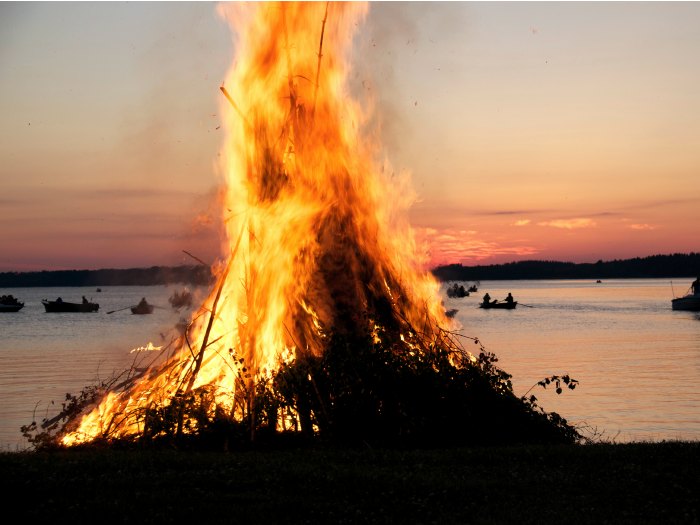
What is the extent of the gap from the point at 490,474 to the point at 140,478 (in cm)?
419

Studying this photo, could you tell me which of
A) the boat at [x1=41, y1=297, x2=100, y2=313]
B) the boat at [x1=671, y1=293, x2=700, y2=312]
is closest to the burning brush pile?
the boat at [x1=671, y1=293, x2=700, y2=312]

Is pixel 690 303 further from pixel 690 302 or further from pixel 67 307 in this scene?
pixel 67 307

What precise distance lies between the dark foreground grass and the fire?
8.55ft

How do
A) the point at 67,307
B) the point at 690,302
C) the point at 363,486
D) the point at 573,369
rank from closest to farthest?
the point at 363,486 < the point at 573,369 < the point at 690,302 < the point at 67,307

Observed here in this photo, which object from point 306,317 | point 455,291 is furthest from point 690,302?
point 455,291

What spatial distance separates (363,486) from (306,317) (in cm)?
508

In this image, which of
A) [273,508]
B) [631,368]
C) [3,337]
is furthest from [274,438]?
[3,337]

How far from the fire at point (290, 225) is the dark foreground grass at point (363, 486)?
8.55ft

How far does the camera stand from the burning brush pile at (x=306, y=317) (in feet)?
45.3

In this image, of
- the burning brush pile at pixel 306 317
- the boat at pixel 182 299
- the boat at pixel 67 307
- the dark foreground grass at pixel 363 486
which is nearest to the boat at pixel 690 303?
the boat at pixel 182 299

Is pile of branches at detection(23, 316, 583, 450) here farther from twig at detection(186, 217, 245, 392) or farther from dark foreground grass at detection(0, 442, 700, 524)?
dark foreground grass at detection(0, 442, 700, 524)

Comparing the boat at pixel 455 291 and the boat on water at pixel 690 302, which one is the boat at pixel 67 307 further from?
the boat at pixel 455 291

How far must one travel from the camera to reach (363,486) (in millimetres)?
10125

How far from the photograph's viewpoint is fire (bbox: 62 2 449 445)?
48.2ft
